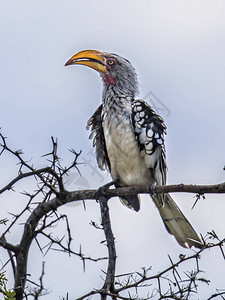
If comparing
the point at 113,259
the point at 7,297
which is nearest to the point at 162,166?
the point at 113,259

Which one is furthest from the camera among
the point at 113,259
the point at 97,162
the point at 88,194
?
the point at 97,162

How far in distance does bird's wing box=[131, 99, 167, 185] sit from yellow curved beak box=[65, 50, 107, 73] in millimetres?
716

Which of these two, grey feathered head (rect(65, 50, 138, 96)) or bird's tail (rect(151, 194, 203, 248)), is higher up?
grey feathered head (rect(65, 50, 138, 96))

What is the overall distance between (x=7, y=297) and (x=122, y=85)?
269 cm

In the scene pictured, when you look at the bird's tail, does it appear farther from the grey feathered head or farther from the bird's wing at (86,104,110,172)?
the grey feathered head

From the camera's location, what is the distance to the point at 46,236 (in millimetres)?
3020

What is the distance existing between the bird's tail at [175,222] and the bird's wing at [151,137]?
18cm

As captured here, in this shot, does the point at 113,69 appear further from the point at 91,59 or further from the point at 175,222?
the point at 175,222

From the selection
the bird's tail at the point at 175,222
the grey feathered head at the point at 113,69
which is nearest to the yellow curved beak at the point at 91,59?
the grey feathered head at the point at 113,69

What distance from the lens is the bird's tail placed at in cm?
409

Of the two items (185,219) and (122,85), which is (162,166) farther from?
(122,85)

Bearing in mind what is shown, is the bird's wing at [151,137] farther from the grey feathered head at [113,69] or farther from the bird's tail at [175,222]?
the grey feathered head at [113,69]

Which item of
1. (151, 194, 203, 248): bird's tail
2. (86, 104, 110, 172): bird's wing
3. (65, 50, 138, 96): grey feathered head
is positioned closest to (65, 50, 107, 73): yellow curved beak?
(65, 50, 138, 96): grey feathered head

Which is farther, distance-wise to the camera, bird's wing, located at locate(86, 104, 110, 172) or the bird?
bird's wing, located at locate(86, 104, 110, 172)
